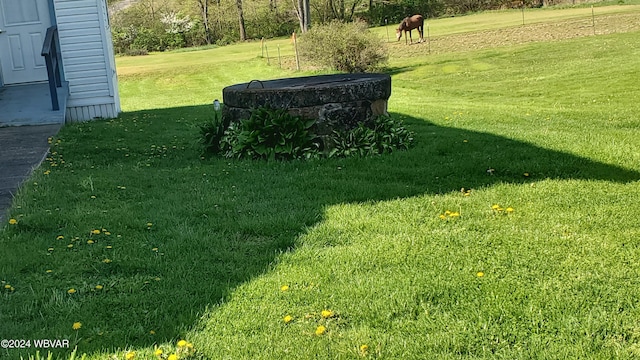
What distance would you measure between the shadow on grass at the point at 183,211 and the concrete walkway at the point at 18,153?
0.26m

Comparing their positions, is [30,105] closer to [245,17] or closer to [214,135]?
[214,135]

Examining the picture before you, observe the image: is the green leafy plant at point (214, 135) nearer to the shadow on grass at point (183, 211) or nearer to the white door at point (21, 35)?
the shadow on grass at point (183, 211)

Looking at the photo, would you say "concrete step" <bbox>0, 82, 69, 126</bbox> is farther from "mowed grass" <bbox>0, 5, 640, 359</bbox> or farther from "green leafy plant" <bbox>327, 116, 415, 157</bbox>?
"green leafy plant" <bbox>327, 116, 415, 157</bbox>

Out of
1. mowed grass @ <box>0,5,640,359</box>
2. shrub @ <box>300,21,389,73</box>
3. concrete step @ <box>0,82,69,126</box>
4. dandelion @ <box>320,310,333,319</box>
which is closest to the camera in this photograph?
mowed grass @ <box>0,5,640,359</box>

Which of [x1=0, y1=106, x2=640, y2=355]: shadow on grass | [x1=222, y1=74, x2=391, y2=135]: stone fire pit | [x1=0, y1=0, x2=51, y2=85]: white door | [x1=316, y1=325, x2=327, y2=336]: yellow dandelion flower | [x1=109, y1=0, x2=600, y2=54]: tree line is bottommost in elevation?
[x1=316, y1=325, x2=327, y2=336]: yellow dandelion flower

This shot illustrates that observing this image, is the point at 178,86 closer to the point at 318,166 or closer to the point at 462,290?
the point at 318,166

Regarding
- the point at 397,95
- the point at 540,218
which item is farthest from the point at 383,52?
the point at 540,218

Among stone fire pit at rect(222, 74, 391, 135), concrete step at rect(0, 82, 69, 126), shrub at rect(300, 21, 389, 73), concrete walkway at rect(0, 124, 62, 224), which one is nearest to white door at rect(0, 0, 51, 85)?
concrete step at rect(0, 82, 69, 126)

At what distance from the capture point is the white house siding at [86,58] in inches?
421

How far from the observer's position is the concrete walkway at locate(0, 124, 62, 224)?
545 cm

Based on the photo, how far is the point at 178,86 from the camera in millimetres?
21828

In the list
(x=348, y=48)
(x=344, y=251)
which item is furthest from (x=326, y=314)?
(x=348, y=48)

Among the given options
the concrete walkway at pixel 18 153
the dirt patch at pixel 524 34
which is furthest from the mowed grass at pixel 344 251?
the dirt patch at pixel 524 34

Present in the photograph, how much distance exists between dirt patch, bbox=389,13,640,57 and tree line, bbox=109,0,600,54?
18.5 metres
